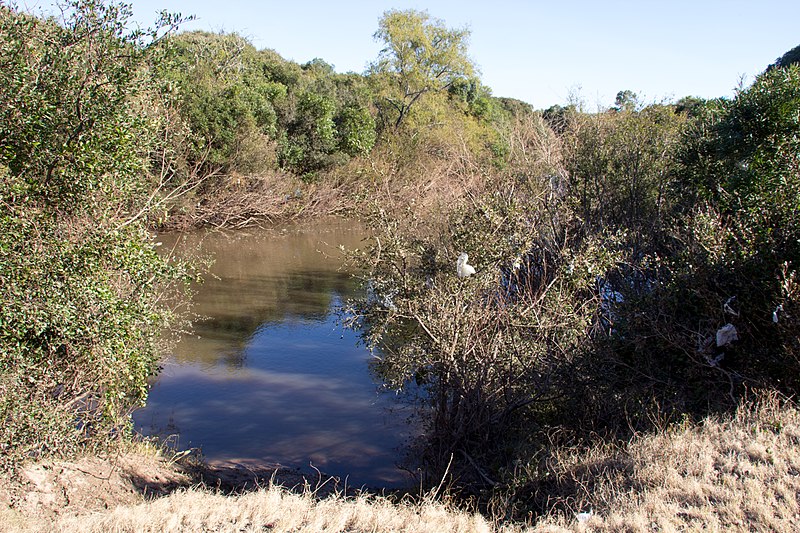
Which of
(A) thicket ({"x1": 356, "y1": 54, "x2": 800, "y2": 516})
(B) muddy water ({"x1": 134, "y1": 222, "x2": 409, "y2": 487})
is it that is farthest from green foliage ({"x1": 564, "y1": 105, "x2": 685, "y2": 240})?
(B) muddy water ({"x1": 134, "y1": 222, "x2": 409, "y2": 487})

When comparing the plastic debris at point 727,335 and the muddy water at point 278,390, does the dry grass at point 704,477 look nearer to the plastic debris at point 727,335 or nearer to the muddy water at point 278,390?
the plastic debris at point 727,335

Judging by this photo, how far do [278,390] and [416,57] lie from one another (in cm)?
2881

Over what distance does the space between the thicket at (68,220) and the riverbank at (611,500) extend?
122 cm

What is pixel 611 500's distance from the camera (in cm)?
666

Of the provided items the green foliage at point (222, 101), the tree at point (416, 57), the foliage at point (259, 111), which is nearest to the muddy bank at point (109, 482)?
the foliage at point (259, 111)

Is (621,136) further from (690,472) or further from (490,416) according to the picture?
(690,472)

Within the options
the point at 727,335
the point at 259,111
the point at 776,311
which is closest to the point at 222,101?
the point at 259,111

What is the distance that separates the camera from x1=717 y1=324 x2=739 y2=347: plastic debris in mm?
8805

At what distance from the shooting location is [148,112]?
10.2m

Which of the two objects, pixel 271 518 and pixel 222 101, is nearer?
pixel 271 518

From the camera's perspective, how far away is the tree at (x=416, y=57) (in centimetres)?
3872

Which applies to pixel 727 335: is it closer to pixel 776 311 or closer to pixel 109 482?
pixel 776 311

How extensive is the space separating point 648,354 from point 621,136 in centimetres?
849

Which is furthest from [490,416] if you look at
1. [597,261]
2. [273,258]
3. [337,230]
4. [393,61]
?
[393,61]
